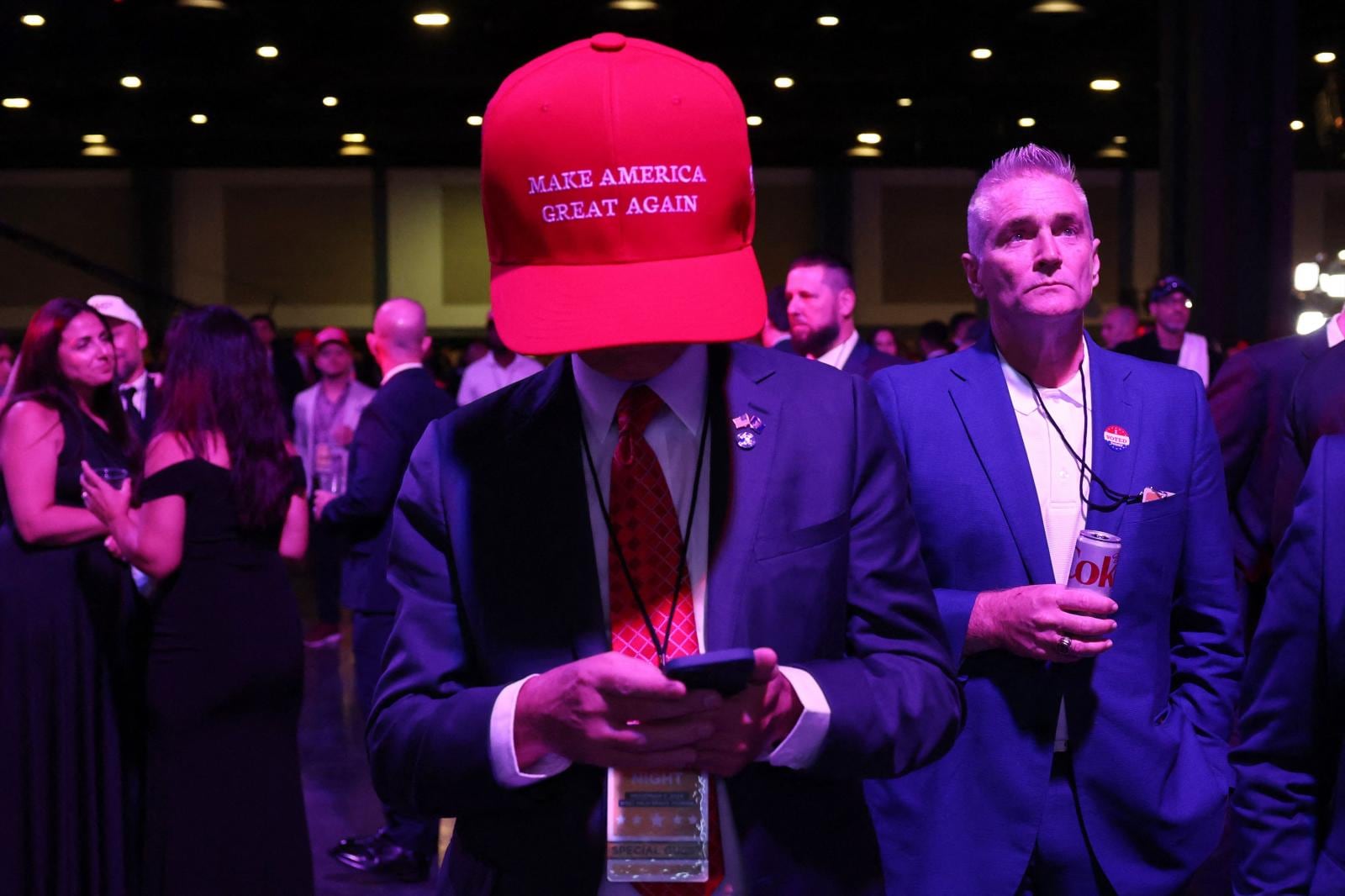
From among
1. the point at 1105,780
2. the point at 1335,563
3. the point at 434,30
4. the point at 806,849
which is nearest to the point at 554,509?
the point at 806,849

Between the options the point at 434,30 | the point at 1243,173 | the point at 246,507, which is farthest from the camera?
the point at 434,30

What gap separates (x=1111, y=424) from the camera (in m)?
2.35

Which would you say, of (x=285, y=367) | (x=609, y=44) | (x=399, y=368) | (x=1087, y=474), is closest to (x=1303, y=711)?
(x=1087, y=474)

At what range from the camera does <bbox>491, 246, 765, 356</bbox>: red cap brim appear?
128cm

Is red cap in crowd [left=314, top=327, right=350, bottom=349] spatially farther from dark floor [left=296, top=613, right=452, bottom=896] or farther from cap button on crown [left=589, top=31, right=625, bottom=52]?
cap button on crown [left=589, top=31, right=625, bottom=52]

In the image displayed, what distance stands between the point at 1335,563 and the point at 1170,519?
0.63m

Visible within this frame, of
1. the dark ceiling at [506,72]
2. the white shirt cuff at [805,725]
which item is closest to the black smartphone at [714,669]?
the white shirt cuff at [805,725]

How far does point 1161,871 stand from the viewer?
2270 mm

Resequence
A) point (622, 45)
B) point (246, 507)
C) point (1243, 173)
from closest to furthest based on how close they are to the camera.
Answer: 1. point (622, 45)
2. point (246, 507)
3. point (1243, 173)

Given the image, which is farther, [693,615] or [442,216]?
[442,216]

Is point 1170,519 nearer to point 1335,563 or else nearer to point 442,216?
point 1335,563

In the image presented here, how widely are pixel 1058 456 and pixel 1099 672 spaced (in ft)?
1.19

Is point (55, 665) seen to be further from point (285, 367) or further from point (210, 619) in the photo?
point (285, 367)

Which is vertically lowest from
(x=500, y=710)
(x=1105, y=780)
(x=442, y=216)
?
(x=1105, y=780)
